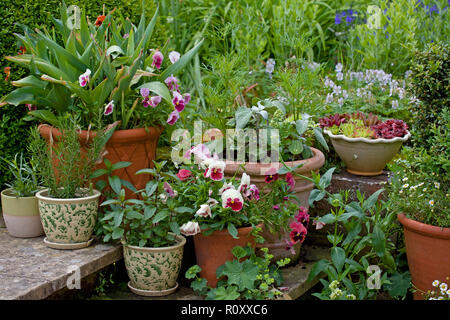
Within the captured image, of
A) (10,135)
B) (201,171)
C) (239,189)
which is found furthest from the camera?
(10,135)

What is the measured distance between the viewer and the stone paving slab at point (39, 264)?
7.52 feet

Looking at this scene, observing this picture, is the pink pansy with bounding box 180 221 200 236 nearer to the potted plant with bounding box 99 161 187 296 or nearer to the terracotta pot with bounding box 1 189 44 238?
the potted plant with bounding box 99 161 187 296

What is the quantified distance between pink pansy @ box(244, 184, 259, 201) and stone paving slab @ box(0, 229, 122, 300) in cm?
70

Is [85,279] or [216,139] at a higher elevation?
[216,139]

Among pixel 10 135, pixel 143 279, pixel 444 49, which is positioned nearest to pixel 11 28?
pixel 10 135

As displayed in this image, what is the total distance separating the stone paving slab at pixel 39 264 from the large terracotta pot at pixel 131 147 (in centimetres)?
41

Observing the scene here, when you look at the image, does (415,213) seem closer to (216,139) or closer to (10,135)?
(216,139)

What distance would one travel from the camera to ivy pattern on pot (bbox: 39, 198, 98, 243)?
2641 mm

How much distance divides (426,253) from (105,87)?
1771 millimetres

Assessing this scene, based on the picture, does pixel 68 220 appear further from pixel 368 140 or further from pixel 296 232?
pixel 368 140

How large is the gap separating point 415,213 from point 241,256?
88 cm

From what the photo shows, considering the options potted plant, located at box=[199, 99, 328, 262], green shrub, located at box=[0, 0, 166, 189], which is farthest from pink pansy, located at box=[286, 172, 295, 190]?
green shrub, located at box=[0, 0, 166, 189]

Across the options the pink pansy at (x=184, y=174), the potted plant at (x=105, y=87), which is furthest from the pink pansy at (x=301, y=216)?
the potted plant at (x=105, y=87)

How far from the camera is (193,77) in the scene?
5.04 meters
